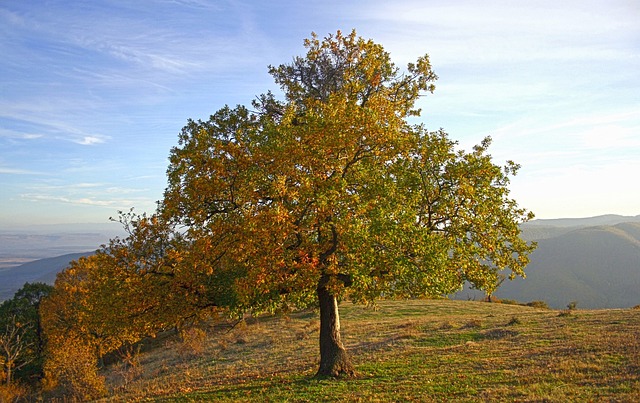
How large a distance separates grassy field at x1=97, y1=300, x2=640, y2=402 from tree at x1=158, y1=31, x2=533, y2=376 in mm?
4492

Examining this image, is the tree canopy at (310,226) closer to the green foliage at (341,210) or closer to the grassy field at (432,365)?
the green foliage at (341,210)

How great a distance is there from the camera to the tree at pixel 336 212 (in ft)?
53.8

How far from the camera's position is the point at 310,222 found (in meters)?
16.8

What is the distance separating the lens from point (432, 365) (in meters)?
23.6

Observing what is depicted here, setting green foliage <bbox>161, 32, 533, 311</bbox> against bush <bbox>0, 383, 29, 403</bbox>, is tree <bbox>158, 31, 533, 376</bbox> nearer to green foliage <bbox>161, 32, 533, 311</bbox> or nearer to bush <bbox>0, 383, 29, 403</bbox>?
green foliage <bbox>161, 32, 533, 311</bbox>

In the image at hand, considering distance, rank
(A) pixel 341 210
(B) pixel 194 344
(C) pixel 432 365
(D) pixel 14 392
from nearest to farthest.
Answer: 1. (A) pixel 341 210
2. (C) pixel 432 365
3. (B) pixel 194 344
4. (D) pixel 14 392

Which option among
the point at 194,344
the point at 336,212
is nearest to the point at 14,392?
the point at 194,344

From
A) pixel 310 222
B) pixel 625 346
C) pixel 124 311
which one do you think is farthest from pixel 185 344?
pixel 625 346

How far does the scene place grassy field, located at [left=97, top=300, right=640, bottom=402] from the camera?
17.8 meters

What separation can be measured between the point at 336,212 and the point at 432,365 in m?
12.3

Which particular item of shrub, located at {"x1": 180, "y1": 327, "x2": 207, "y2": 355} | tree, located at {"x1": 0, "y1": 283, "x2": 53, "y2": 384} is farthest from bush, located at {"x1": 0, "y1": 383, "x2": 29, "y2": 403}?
shrub, located at {"x1": 180, "y1": 327, "x2": 207, "y2": 355}

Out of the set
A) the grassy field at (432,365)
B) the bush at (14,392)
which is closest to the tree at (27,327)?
the bush at (14,392)

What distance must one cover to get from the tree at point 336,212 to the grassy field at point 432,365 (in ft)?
14.7

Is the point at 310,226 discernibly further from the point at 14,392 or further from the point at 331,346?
the point at 14,392
